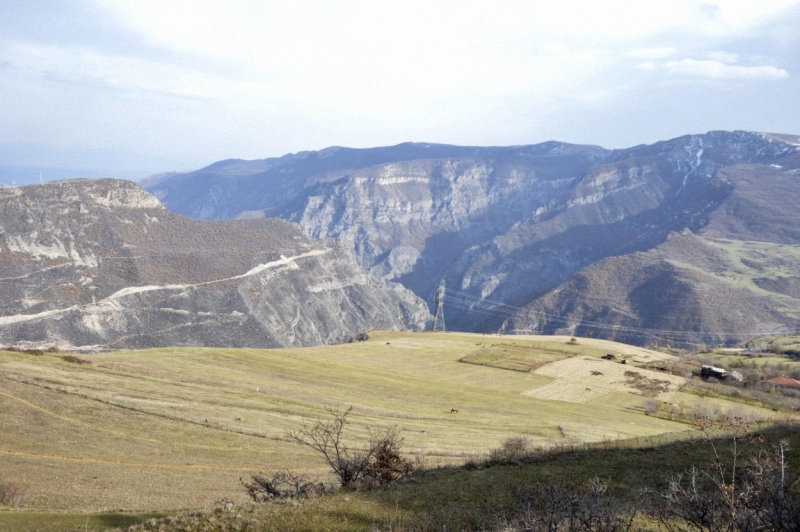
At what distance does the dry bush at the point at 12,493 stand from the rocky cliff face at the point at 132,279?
105 m

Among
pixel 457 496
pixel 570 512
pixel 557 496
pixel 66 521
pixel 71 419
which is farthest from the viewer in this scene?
pixel 71 419

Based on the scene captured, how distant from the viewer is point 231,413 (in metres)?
42.4

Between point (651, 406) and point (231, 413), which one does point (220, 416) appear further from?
point (651, 406)

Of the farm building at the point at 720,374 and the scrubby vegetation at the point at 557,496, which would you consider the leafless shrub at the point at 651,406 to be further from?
the scrubby vegetation at the point at 557,496

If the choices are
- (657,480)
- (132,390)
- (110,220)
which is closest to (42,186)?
(110,220)

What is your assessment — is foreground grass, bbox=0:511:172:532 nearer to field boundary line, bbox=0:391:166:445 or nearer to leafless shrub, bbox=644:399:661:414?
field boundary line, bbox=0:391:166:445

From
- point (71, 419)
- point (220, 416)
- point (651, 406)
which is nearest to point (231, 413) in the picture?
point (220, 416)

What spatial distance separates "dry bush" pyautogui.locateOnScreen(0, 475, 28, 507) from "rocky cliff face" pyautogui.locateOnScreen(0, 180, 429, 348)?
104982mm

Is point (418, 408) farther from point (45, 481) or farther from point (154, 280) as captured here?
point (154, 280)

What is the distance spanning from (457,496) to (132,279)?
147 m

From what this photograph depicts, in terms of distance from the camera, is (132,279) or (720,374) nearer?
(720,374)

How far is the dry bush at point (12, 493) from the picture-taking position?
77.4ft

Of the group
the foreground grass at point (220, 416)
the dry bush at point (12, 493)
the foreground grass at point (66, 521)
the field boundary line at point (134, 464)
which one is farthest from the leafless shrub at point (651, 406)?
the dry bush at point (12, 493)

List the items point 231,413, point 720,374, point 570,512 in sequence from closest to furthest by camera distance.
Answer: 1. point 570,512
2. point 231,413
3. point 720,374
